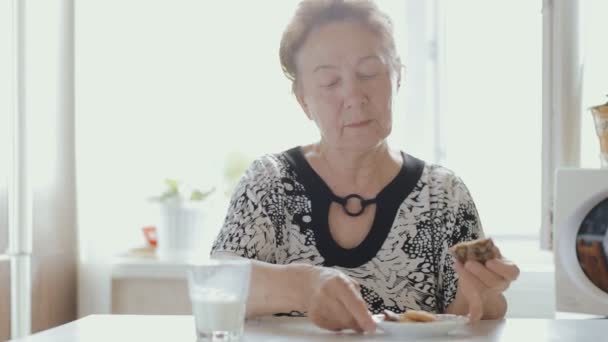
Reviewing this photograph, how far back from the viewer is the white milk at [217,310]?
3.53 ft

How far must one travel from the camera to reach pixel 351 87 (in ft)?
5.67

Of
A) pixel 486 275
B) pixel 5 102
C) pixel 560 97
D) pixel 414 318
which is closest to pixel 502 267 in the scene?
pixel 486 275

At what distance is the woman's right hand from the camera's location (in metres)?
1.19

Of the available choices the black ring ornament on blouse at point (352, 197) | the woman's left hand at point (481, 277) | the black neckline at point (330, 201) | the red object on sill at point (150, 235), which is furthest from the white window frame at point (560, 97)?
the woman's left hand at point (481, 277)

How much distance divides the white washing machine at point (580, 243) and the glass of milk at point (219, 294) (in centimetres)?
141

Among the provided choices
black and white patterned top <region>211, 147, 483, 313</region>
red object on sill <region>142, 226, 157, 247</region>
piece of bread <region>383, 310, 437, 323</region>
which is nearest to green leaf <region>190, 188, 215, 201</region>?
red object on sill <region>142, 226, 157, 247</region>

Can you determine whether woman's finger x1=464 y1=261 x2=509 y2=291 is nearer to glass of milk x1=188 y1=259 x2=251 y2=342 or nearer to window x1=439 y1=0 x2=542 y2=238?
glass of milk x1=188 y1=259 x2=251 y2=342

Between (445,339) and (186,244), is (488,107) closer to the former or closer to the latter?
(186,244)

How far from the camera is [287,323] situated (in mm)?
1324

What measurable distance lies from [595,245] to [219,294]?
1511mm

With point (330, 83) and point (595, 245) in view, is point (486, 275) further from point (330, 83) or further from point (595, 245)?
point (595, 245)

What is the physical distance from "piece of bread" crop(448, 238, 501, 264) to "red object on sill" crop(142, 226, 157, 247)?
200 centimetres

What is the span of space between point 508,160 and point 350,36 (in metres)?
1.51

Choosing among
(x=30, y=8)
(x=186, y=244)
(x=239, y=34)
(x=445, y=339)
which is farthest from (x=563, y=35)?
(x=445, y=339)
